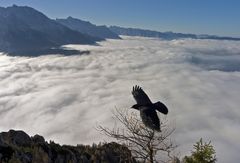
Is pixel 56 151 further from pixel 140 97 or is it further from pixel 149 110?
pixel 149 110

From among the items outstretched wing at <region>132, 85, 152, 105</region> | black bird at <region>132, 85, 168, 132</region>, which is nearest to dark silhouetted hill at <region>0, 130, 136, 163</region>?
outstretched wing at <region>132, 85, 152, 105</region>

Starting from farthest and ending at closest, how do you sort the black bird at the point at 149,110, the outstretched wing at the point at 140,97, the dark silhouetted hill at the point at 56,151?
the dark silhouetted hill at the point at 56,151 < the outstretched wing at the point at 140,97 < the black bird at the point at 149,110

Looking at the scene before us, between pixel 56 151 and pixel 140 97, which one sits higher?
pixel 140 97

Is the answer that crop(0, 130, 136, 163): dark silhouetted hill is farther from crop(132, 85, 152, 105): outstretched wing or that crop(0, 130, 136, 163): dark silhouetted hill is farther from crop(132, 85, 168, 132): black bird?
crop(132, 85, 168, 132): black bird

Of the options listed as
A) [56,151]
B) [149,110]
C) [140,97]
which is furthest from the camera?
[56,151]

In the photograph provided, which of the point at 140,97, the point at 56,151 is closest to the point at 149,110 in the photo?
the point at 140,97

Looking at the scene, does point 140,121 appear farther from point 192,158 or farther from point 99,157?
point 99,157

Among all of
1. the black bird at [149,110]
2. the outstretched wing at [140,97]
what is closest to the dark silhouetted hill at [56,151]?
the outstretched wing at [140,97]

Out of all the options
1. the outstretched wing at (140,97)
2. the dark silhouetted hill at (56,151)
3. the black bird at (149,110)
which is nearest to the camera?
the black bird at (149,110)

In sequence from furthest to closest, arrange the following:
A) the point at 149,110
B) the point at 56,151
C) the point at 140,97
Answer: the point at 56,151 → the point at 140,97 → the point at 149,110

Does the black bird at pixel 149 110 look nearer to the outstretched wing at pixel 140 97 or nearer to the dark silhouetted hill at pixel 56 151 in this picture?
the outstretched wing at pixel 140 97

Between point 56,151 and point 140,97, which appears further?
point 56,151

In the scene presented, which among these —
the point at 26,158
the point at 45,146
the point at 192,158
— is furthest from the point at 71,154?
the point at 192,158

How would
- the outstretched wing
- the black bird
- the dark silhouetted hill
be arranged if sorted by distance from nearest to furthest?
1. the black bird
2. the outstretched wing
3. the dark silhouetted hill
